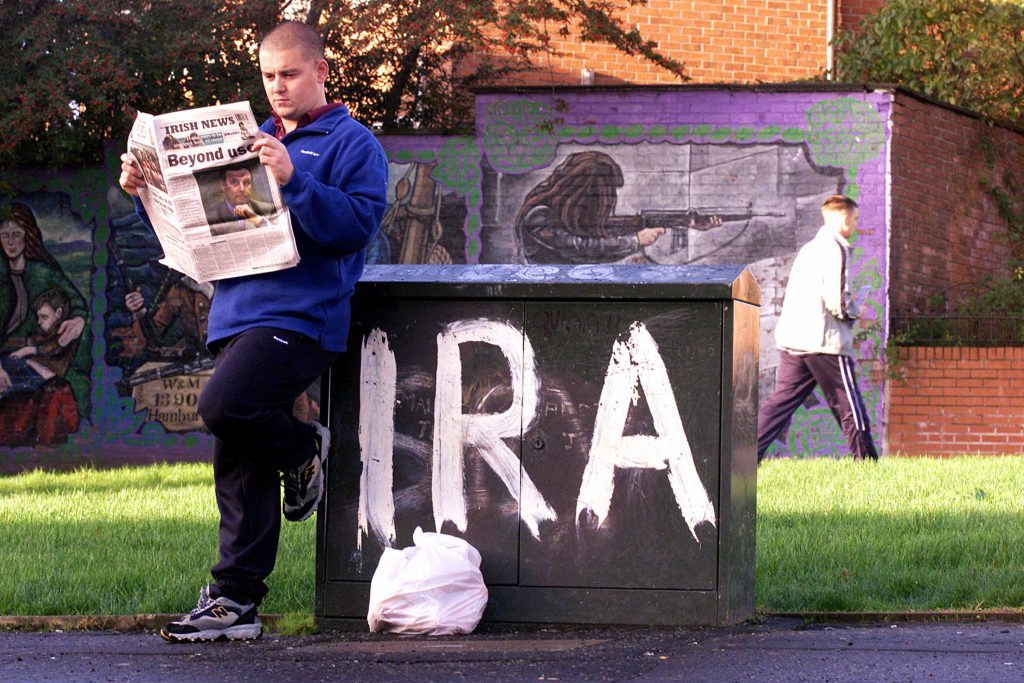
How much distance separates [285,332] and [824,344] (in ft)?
21.0

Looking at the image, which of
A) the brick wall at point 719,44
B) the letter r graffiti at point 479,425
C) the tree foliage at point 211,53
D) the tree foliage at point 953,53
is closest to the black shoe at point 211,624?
the letter r graffiti at point 479,425

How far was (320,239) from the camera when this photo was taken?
4887 millimetres

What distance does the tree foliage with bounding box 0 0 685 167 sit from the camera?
14102mm

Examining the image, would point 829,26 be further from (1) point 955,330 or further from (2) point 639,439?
(2) point 639,439

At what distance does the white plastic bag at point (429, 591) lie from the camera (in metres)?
5.09

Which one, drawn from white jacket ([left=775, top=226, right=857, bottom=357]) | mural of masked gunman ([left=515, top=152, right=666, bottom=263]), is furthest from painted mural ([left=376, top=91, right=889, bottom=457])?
white jacket ([left=775, top=226, right=857, bottom=357])

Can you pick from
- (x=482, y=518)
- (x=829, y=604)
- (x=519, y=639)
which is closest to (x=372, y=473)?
(x=482, y=518)

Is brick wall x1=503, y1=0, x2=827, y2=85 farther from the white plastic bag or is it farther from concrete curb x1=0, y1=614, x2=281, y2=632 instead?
the white plastic bag

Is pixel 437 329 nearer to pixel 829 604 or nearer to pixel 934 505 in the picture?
pixel 829 604

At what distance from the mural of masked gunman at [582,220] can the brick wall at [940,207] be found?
2.33 metres

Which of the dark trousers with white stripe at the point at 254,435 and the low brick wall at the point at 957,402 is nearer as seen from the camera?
the dark trousers with white stripe at the point at 254,435

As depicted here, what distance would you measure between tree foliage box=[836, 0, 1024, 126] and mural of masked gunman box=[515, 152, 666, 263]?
11.2ft

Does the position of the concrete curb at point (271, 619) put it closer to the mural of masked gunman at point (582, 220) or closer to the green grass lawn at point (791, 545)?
the green grass lawn at point (791, 545)

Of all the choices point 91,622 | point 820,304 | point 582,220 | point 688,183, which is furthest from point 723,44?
point 91,622
